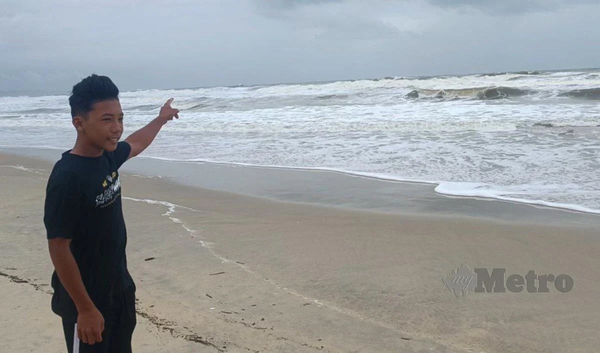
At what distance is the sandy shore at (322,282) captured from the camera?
126 inches

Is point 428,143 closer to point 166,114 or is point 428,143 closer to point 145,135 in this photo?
point 166,114

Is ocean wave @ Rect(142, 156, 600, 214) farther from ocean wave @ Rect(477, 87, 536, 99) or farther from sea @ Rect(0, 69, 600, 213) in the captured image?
ocean wave @ Rect(477, 87, 536, 99)

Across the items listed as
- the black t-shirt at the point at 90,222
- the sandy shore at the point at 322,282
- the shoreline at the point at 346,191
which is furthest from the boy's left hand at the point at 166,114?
the shoreline at the point at 346,191

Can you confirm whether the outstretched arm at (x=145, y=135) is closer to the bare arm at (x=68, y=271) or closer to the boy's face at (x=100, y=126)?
the boy's face at (x=100, y=126)

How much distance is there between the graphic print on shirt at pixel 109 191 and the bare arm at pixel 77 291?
180 millimetres

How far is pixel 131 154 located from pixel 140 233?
→ 312 cm

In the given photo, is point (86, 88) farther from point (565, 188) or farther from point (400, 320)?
point (565, 188)

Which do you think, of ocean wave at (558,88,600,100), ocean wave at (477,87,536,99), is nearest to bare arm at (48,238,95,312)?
ocean wave at (558,88,600,100)

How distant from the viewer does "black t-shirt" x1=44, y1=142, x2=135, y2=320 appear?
1786 mm

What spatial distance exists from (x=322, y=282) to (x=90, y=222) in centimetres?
244

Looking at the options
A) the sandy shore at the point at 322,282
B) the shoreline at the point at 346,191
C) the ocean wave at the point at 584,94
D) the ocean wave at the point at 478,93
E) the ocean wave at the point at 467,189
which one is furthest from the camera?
the ocean wave at the point at 478,93

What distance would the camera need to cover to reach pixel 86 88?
194cm

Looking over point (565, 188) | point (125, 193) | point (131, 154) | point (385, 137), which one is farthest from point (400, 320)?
point (385, 137)

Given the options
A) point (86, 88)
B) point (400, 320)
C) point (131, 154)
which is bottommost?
point (400, 320)
